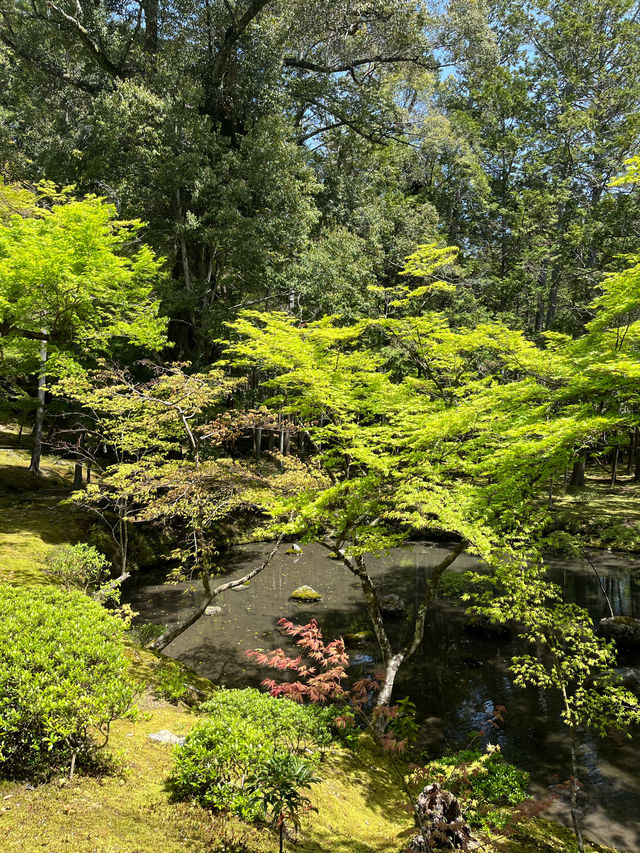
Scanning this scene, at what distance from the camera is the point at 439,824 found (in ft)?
13.4

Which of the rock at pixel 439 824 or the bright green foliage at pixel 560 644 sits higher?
the bright green foliage at pixel 560 644

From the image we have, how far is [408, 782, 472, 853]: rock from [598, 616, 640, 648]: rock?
8.66 m

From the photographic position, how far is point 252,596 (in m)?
14.6

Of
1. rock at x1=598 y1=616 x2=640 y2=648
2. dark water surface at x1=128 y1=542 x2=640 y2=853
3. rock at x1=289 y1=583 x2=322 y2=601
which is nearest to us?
dark water surface at x1=128 y1=542 x2=640 y2=853

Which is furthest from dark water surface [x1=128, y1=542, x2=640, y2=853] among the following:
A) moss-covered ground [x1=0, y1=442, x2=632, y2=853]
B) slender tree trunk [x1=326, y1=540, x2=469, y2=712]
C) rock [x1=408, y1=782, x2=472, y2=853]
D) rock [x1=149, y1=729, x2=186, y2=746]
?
rock [x1=149, y1=729, x2=186, y2=746]

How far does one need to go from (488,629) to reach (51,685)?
11.0 meters

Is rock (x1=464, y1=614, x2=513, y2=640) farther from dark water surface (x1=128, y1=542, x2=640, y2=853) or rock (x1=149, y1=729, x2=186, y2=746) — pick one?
rock (x1=149, y1=729, x2=186, y2=746)

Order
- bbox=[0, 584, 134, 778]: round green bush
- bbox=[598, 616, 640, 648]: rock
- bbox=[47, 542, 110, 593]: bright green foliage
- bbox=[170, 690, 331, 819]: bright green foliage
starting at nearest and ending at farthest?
bbox=[0, 584, 134, 778]: round green bush < bbox=[170, 690, 331, 819]: bright green foliage < bbox=[47, 542, 110, 593]: bright green foliage < bbox=[598, 616, 640, 648]: rock

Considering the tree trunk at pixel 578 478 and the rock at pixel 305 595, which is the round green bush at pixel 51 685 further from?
the tree trunk at pixel 578 478

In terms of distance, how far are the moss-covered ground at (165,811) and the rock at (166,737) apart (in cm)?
8

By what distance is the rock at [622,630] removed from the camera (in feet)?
A: 36.1

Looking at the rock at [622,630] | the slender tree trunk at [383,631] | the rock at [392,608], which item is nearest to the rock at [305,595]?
the rock at [392,608]

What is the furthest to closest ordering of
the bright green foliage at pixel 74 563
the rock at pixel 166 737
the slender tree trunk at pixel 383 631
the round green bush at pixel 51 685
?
the bright green foliage at pixel 74 563 → the slender tree trunk at pixel 383 631 → the rock at pixel 166 737 → the round green bush at pixel 51 685

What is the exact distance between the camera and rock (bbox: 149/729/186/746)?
479 cm
